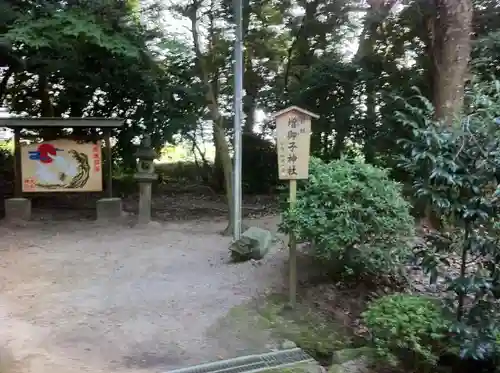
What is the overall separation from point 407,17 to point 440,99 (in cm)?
379

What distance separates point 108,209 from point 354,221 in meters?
5.87

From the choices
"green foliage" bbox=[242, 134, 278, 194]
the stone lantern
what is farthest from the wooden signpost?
"green foliage" bbox=[242, 134, 278, 194]

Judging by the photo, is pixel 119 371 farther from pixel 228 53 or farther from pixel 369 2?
pixel 369 2

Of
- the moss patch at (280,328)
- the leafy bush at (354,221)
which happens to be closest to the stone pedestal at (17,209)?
the moss patch at (280,328)

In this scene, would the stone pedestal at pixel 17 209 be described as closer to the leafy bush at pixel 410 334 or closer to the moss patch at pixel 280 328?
the moss patch at pixel 280 328

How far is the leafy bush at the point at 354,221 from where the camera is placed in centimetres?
459

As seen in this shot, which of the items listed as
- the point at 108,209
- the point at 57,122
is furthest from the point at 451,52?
the point at 57,122

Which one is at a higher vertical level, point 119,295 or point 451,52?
point 451,52

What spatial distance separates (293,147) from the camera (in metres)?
4.76

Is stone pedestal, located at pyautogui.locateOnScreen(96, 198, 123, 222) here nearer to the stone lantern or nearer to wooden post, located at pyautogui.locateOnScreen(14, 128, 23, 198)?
the stone lantern

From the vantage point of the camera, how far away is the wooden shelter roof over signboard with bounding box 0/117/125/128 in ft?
28.9

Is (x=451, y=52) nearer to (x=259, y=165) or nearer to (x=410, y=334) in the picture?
(x=410, y=334)

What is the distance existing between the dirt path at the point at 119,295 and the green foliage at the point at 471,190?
1.64 m

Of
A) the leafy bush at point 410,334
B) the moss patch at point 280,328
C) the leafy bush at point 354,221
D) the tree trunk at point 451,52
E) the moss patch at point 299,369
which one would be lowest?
the moss patch at point 280,328
